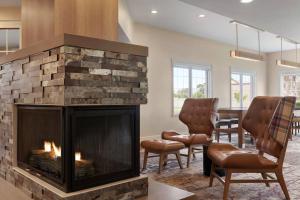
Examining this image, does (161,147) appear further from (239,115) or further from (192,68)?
(192,68)

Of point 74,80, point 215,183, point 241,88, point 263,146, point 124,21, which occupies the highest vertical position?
point 124,21

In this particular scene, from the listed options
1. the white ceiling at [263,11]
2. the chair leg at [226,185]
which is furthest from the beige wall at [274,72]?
the chair leg at [226,185]

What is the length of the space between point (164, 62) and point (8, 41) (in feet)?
11.1

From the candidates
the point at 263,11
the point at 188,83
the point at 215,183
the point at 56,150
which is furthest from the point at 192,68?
the point at 56,150

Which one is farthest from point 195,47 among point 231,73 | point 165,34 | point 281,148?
point 281,148

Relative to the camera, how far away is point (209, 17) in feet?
18.7

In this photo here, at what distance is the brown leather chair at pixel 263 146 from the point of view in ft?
8.28

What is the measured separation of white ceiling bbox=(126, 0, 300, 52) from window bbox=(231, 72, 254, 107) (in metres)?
1.57

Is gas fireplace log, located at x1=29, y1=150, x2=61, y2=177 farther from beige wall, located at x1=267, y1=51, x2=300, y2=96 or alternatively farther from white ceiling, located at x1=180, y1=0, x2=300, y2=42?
beige wall, located at x1=267, y1=51, x2=300, y2=96

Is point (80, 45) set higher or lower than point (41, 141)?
higher

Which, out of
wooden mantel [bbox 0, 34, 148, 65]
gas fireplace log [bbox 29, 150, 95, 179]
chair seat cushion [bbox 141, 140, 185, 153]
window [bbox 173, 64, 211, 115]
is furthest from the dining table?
gas fireplace log [bbox 29, 150, 95, 179]

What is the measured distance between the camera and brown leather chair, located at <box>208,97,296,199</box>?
2523 mm

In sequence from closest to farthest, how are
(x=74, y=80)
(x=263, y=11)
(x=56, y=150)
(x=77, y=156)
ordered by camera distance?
(x=74, y=80)
(x=77, y=156)
(x=56, y=150)
(x=263, y=11)

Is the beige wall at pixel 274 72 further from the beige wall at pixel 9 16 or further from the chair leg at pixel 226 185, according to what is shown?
the beige wall at pixel 9 16
